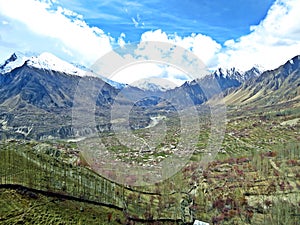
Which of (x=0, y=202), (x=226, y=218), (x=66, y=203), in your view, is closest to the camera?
(x=0, y=202)

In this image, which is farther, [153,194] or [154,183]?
[154,183]

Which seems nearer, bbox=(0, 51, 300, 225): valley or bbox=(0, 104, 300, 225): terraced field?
bbox=(0, 104, 300, 225): terraced field

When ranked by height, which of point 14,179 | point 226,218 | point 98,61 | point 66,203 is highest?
point 98,61

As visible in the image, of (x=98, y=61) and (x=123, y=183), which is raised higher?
(x=98, y=61)

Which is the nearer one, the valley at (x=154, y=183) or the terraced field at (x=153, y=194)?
the terraced field at (x=153, y=194)

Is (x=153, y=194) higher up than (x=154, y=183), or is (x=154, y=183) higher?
(x=154, y=183)

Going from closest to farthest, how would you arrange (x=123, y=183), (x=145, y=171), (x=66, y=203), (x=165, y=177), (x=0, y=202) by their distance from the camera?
(x=0, y=202)
(x=66, y=203)
(x=123, y=183)
(x=165, y=177)
(x=145, y=171)

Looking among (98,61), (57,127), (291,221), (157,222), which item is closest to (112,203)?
(157,222)

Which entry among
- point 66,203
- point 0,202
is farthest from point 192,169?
point 0,202

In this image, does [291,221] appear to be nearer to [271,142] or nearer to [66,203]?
[66,203]

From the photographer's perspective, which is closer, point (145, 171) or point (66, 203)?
point (66, 203)
